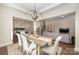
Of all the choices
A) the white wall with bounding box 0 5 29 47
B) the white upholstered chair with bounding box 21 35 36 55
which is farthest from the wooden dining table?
the white wall with bounding box 0 5 29 47

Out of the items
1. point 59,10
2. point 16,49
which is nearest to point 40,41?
point 16,49

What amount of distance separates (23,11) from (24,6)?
10 centimetres

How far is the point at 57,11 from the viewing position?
7.11ft

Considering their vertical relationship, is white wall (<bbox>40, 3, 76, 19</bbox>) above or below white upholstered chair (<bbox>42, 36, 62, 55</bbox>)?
above

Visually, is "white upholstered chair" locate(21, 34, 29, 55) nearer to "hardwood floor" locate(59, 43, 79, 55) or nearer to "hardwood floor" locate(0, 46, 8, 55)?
"hardwood floor" locate(0, 46, 8, 55)

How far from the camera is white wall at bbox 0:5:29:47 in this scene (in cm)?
213

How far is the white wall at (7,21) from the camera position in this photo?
2129mm

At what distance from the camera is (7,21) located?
216 cm

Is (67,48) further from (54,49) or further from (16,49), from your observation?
(16,49)

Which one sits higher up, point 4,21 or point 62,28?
point 4,21

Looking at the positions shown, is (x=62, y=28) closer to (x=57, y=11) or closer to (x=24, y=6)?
(x=57, y=11)
